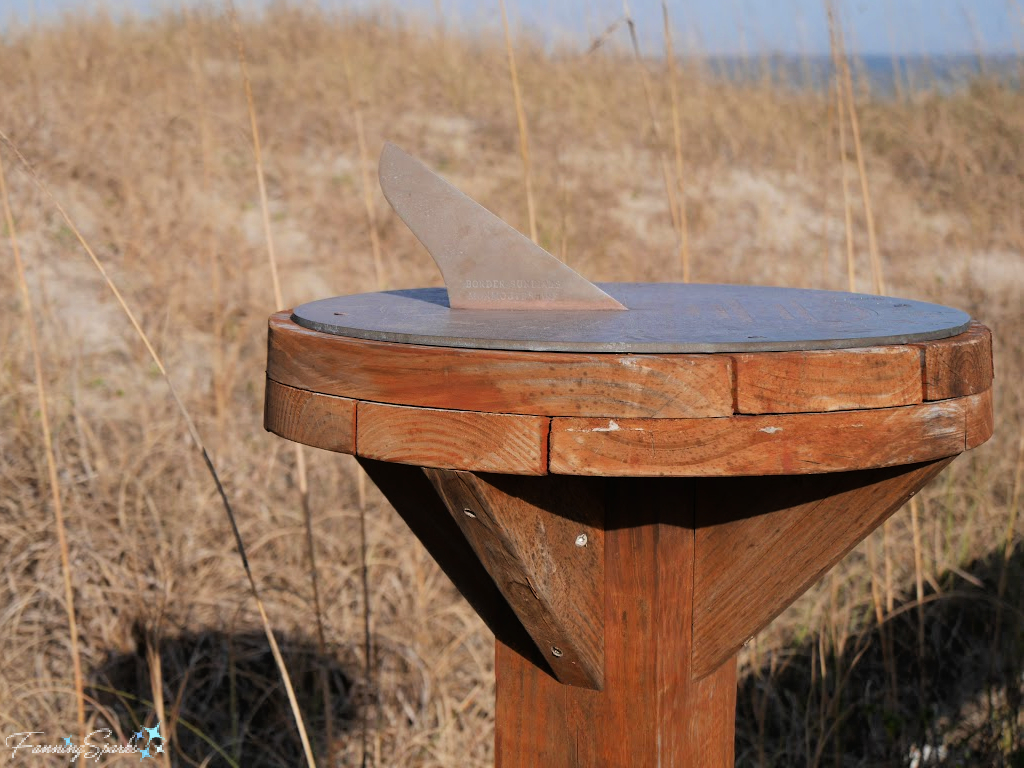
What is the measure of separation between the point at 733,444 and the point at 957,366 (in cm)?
25

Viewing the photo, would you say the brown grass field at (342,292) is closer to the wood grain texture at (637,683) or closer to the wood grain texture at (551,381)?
the wood grain texture at (637,683)

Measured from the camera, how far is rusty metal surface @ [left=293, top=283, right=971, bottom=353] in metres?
0.94

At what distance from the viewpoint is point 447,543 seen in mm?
1248

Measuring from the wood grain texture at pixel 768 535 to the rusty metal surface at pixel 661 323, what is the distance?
16 cm

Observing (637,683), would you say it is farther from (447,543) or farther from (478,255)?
(478,255)

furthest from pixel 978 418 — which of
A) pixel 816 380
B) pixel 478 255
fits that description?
pixel 478 255

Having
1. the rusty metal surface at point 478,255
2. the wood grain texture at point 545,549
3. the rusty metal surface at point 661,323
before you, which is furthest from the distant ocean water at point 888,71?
the wood grain texture at point 545,549

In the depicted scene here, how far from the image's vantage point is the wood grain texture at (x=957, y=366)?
0.97 m

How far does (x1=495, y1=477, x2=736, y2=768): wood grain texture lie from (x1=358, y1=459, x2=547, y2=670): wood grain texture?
0.04m

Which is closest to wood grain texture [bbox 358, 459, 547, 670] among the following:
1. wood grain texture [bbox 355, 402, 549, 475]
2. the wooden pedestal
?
the wooden pedestal

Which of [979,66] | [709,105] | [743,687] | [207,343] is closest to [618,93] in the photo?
[709,105]

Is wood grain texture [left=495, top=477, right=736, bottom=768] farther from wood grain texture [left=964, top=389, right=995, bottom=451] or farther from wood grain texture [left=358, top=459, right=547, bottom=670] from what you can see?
wood grain texture [left=964, top=389, right=995, bottom=451]

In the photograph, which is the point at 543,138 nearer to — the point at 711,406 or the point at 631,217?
the point at 631,217

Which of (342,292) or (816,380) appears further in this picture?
(342,292)
